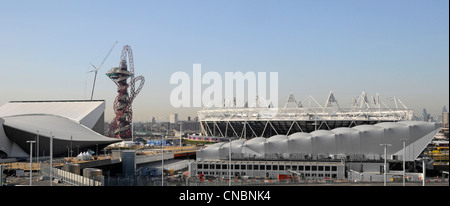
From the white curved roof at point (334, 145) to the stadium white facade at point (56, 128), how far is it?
19924mm

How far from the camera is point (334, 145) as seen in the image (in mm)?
51406

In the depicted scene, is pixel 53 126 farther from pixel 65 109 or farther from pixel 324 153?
pixel 324 153

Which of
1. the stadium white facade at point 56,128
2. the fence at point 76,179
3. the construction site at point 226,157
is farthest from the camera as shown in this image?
the stadium white facade at point 56,128

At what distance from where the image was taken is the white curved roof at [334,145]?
51.3m

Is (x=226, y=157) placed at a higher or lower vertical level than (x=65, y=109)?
lower

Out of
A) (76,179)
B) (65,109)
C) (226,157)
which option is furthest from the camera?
(65,109)

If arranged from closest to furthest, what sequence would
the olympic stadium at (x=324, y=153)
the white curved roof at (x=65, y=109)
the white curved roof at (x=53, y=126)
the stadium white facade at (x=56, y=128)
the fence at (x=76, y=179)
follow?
the fence at (x=76, y=179) → the olympic stadium at (x=324, y=153) → the stadium white facade at (x=56, y=128) → the white curved roof at (x=53, y=126) → the white curved roof at (x=65, y=109)

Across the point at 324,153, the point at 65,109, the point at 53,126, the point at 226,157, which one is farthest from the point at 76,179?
the point at 65,109

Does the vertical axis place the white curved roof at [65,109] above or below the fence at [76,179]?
above

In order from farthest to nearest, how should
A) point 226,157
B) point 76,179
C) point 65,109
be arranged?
point 65,109
point 226,157
point 76,179

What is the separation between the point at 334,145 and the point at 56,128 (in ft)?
128

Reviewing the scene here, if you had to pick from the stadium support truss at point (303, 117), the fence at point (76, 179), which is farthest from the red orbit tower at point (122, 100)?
the fence at point (76, 179)

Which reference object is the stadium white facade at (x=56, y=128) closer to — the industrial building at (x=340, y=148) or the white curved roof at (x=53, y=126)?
the white curved roof at (x=53, y=126)
